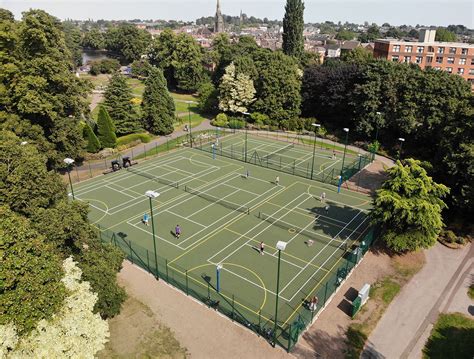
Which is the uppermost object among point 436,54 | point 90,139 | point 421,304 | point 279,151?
point 436,54

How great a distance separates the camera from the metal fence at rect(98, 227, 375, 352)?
2022 centimetres

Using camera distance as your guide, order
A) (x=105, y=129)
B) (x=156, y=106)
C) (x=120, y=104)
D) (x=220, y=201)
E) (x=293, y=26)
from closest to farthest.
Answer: (x=220, y=201)
(x=105, y=129)
(x=120, y=104)
(x=156, y=106)
(x=293, y=26)

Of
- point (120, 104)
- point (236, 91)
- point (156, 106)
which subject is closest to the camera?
point (120, 104)

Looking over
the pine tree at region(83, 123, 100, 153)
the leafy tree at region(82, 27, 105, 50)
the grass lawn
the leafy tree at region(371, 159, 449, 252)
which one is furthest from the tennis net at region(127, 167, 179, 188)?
the leafy tree at region(82, 27, 105, 50)

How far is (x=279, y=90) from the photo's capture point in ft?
195

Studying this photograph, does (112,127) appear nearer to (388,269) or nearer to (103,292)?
(103,292)

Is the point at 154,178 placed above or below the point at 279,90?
below

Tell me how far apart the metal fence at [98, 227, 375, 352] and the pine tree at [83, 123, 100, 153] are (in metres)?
20.7

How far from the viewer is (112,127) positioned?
48.4m

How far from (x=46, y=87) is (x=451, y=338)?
39915 mm

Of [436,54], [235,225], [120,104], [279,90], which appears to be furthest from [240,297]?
[436,54]

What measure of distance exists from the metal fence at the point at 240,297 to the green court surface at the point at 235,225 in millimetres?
89

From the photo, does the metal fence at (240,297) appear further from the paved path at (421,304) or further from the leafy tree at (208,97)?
the leafy tree at (208,97)

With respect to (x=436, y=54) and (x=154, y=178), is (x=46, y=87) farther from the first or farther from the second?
(x=436, y=54)
